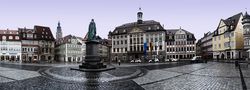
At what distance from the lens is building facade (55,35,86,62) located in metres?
100

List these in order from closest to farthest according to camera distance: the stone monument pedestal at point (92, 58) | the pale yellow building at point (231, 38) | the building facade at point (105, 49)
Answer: the stone monument pedestal at point (92, 58), the pale yellow building at point (231, 38), the building facade at point (105, 49)

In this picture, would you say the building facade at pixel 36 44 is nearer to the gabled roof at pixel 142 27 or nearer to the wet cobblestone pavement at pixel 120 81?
the gabled roof at pixel 142 27

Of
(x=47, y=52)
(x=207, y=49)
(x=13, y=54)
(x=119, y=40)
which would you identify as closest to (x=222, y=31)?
(x=207, y=49)

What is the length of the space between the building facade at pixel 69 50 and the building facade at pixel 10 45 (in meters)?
18.0

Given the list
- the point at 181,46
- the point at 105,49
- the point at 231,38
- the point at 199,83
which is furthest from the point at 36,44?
the point at 199,83

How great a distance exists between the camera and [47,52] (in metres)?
96.8

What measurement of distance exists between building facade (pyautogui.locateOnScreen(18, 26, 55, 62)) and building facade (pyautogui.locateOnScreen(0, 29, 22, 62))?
1901mm

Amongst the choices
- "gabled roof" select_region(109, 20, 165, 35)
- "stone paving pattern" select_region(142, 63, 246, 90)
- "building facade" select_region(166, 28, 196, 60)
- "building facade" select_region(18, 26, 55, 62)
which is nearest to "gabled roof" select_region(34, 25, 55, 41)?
"building facade" select_region(18, 26, 55, 62)

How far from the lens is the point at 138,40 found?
3366 inches

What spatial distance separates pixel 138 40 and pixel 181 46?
16430mm

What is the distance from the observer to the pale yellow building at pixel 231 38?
67.3 m

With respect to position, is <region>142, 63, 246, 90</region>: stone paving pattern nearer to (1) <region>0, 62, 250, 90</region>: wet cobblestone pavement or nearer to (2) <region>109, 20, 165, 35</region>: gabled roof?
(1) <region>0, 62, 250, 90</region>: wet cobblestone pavement

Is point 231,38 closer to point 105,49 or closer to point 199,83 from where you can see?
point 199,83

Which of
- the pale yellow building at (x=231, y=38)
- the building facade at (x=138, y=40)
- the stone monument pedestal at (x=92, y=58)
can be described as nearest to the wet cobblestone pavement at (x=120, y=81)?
the stone monument pedestal at (x=92, y=58)
